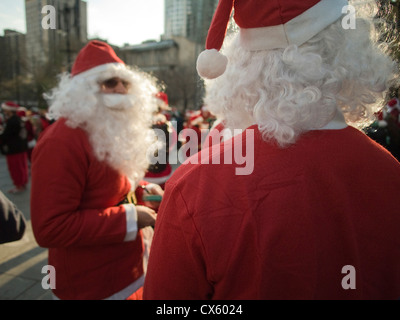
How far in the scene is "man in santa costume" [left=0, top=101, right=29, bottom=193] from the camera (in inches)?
262

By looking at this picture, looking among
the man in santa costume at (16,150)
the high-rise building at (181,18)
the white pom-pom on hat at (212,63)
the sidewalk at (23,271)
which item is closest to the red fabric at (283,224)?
the white pom-pom on hat at (212,63)

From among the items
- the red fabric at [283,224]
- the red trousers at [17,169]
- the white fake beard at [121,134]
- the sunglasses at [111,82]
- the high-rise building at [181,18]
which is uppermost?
the high-rise building at [181,18]

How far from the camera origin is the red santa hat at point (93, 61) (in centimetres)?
223

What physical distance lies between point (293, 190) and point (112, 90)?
6.55 feet

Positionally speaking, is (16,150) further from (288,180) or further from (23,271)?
(288,180)

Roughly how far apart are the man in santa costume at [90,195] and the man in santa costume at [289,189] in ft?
3.00

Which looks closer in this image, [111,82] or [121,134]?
[121,134]

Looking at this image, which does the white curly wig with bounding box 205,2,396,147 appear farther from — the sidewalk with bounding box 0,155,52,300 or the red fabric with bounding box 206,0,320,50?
the sidewalk with bounding box 0,155,52,300

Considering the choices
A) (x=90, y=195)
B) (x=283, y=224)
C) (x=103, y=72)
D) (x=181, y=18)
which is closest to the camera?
(x=283, y=224)

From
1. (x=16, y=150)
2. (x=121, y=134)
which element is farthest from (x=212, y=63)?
(x=16, y=150)

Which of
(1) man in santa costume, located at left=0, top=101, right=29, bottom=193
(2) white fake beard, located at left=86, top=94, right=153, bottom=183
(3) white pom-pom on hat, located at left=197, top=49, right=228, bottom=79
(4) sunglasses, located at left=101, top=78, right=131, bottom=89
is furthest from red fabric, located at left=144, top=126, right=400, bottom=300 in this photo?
(1) man in santa costume, located at left=0, top=101, right=29, bottom=193

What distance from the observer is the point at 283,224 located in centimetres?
73

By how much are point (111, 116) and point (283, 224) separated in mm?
1772

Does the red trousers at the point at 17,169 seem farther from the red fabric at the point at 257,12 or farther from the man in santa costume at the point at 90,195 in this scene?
the red fabric at the point at 257,12
